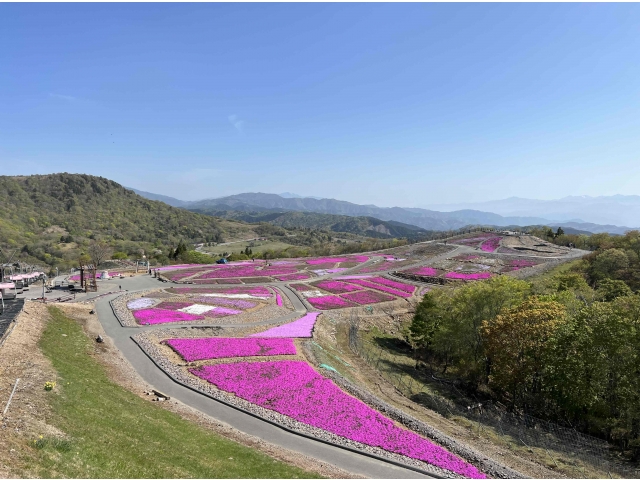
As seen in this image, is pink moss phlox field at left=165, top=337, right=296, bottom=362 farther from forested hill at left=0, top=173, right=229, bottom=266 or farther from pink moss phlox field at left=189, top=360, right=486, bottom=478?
forested hill at left=0, top=173, right=229, bottom=266

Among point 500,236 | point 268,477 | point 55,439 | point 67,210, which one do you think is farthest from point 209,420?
point 67,210

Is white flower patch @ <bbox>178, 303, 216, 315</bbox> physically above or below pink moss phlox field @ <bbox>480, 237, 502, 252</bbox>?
below

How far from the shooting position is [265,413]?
22125 millimetres

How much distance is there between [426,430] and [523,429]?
Answer: 8738mm

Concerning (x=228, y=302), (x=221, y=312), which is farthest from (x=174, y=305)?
(x=221, y=312)

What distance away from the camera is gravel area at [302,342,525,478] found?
18203 mm

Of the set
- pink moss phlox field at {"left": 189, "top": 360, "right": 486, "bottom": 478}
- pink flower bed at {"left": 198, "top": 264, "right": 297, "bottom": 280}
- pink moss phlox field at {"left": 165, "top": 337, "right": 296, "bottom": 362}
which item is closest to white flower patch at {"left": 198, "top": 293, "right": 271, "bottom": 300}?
pink flower bed at {"left": 198, "top": 264, "right": 297, "bottom": 280}

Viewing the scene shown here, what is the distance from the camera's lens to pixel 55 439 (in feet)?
41.0

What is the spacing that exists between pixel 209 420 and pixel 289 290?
143ft

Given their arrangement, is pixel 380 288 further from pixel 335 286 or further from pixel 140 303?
pixel 140 303

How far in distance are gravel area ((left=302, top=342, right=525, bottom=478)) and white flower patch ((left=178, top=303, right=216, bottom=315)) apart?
22.7 meters

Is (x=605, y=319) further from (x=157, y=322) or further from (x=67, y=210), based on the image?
(x=67, y=210)

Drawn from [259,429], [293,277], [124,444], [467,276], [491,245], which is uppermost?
[491,245]

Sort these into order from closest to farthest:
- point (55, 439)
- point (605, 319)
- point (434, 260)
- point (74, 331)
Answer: point (55, 439) → point (605, 319) → point (74, 331) → point (434, 260)
